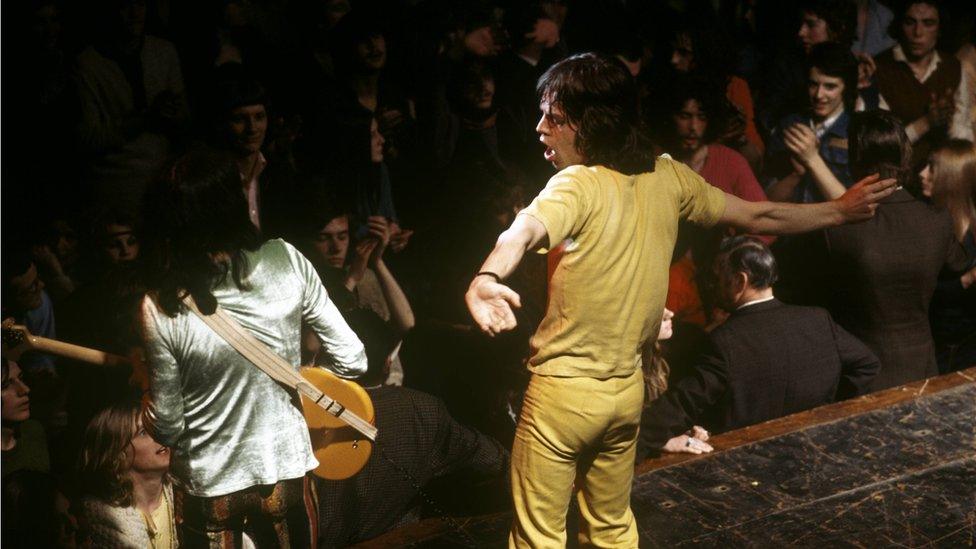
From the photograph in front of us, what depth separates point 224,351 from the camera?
4.28m

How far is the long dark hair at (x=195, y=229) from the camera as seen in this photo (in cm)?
414

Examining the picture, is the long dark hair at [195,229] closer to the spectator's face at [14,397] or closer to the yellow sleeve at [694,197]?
the spectator's face at [14,397]

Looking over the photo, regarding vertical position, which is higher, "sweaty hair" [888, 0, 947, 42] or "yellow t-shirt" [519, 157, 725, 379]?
"sweaty hair" [888, 0, 947, 42]

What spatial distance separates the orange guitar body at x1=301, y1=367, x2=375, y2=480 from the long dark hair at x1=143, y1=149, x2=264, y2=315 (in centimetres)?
58

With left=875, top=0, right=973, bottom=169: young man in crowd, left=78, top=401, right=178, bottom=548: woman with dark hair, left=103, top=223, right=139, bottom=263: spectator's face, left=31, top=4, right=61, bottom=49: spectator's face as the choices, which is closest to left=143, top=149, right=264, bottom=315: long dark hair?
left=103, top=223, right=139, bottom=263: spectator's face

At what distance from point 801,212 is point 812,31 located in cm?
309

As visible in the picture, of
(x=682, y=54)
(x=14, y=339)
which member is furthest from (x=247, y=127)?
(x=682, y=54)

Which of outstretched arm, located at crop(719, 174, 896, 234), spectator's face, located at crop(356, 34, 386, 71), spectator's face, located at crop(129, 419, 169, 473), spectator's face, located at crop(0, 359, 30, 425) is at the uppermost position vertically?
spectator's face, located at crop(356, 34, 386, 71)

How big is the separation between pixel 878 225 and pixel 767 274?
853mm

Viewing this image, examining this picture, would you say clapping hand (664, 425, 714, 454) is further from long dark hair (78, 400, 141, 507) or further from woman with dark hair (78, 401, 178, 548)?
long dark hair (78, 400, 141, 507)

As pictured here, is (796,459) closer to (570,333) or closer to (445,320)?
(445,320)

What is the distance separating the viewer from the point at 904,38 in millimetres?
7566

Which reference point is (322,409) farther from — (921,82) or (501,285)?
(921,82)

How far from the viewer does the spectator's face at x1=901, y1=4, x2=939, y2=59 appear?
7.50 metres
